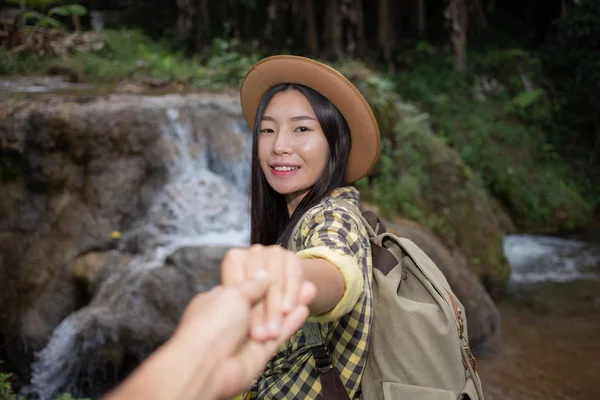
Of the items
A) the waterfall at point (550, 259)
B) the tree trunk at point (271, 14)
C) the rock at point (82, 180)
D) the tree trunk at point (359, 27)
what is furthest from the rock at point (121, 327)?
the tree trunk at point (271, 14)

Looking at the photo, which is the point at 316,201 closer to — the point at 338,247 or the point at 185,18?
the point at 338,247

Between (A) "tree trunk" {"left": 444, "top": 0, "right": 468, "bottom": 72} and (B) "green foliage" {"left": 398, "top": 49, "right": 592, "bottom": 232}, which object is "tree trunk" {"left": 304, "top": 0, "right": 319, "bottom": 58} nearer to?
(B) "green foliage" {"left": 398, "top": 49, "right": 592, "bottom": 232}

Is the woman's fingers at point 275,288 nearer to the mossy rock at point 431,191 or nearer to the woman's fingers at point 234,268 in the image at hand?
the woman's fingers at point 234,268

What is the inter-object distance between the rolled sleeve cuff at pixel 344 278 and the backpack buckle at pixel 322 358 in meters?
0.35

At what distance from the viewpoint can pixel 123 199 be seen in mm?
5863

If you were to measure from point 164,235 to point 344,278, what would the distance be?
4747mm

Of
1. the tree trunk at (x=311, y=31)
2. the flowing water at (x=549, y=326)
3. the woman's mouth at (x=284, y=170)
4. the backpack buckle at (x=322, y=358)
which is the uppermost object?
the tree trunk at (x=311, y=31)

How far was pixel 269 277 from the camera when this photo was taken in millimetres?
939

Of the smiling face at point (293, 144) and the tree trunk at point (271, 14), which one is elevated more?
the tree trunk at point (271, 14)

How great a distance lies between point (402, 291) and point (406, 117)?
6.15 m

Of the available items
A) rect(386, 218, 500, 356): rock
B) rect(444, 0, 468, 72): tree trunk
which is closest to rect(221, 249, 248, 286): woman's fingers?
rect(386, 218, 500, 356): rock

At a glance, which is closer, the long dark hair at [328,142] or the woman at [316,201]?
the woman at [316,201]

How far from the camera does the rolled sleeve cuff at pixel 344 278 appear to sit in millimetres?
1182

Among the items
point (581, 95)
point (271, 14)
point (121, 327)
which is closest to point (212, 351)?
point (121, 327)
